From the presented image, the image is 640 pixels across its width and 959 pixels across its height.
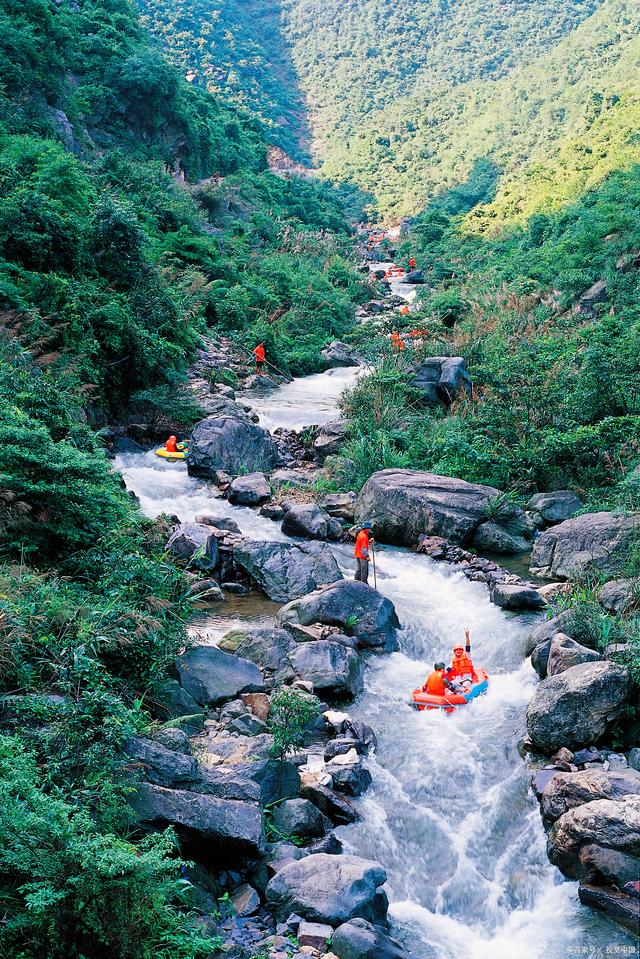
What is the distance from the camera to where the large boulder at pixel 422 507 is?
45.6 feet

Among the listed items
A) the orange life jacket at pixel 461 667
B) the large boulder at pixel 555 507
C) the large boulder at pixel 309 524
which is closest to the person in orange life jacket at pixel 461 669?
the orange life jacket at pixel 461 667

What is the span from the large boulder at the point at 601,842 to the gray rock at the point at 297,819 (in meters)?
2.12

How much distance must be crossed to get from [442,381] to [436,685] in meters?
10.3

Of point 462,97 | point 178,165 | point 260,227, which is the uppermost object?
point 462,97

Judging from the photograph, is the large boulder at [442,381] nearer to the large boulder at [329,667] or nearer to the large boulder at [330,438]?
the large boulder at [330,438]

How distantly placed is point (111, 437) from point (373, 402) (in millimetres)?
5818

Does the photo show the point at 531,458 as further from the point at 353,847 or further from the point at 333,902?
the point at 333,902

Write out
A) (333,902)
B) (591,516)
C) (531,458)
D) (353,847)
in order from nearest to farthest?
(333,902) → (353,847) → (591,516) → (531,458)

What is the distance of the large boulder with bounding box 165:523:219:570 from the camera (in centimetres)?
1220

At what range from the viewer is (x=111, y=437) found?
1659 cm

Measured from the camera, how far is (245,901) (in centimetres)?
604

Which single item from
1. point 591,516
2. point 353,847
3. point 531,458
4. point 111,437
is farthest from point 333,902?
point 111,437

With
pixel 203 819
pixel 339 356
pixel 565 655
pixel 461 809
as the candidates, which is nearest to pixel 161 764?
pixel 203 819

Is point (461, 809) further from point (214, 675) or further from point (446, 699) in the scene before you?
point (214, 675)
